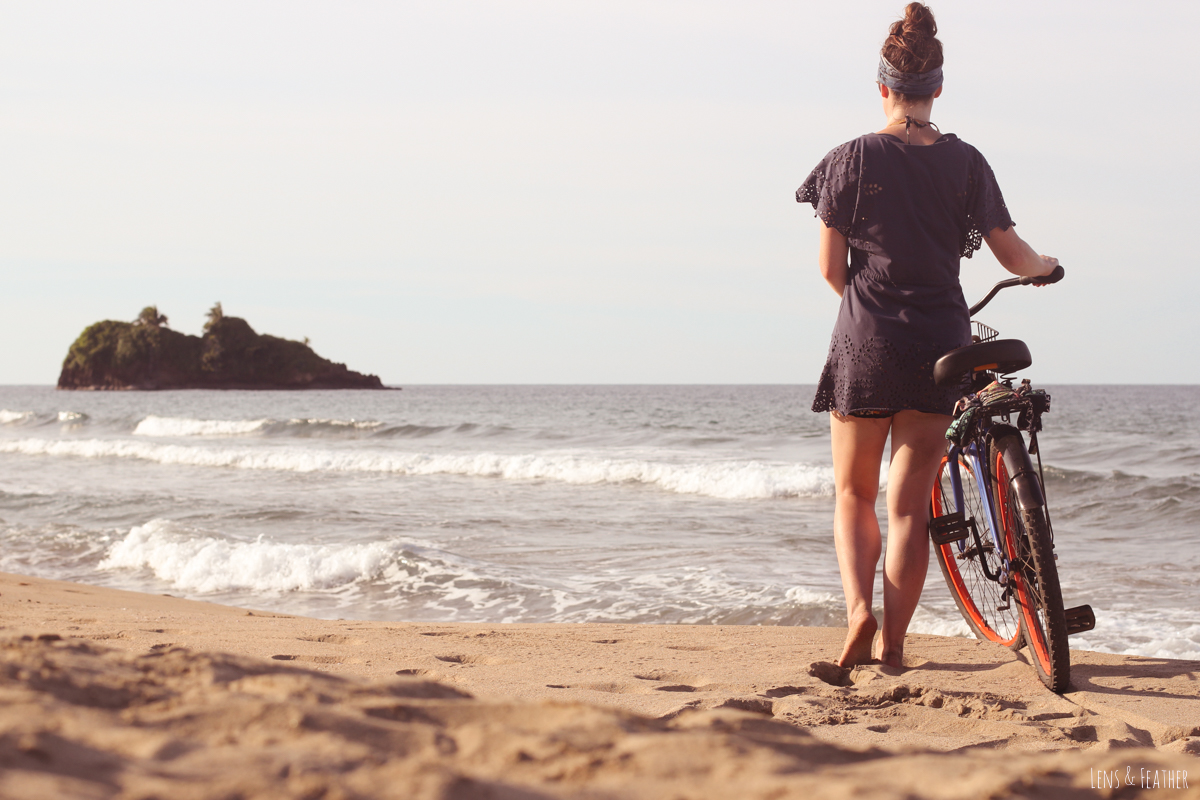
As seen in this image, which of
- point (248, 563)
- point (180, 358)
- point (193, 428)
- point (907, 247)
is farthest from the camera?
point (180, 358)

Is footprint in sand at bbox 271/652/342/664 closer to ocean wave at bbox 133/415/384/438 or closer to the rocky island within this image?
ocean wave at bbox 133/415/384/438

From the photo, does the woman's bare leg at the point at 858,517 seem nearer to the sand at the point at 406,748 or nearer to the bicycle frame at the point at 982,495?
the bicycle frame at the point at 982,495

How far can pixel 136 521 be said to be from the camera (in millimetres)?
8188

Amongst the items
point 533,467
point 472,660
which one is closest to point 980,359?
point 472,660

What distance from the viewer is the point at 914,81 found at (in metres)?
2.76

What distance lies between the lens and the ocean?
197 inches

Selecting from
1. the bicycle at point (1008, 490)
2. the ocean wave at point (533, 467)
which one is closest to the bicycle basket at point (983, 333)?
the bicycle at point (1008, 490)

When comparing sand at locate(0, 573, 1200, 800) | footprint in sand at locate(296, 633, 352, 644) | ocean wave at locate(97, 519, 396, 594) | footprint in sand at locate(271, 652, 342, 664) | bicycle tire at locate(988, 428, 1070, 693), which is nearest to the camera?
sand at locate(0, 573, 1200, 800)

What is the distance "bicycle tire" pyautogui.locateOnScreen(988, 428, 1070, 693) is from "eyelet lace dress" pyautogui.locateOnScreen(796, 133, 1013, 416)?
0.25 m

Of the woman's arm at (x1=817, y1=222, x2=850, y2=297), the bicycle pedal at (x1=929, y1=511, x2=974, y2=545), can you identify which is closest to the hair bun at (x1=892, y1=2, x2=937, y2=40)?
the woman's arm at (x1=817, y1=222, x2=850, y2=297)

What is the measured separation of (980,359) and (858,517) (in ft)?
2.20

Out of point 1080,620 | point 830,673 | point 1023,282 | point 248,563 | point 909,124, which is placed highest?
point 909,124

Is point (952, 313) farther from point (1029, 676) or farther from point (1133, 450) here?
point (1133, 450)

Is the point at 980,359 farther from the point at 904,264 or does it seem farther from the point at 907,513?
the point at 907,513
